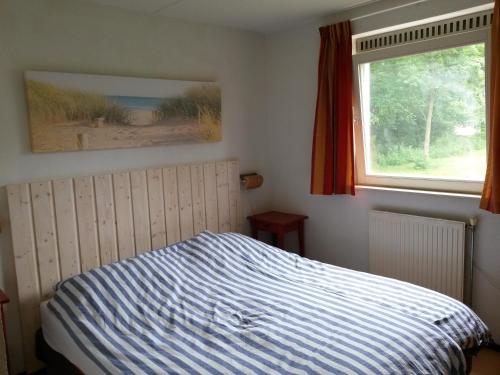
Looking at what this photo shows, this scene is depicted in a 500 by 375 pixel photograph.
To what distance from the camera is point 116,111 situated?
2.74 meters

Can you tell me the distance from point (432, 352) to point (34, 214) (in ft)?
7.31

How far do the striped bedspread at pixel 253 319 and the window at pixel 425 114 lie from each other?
0.98 meters

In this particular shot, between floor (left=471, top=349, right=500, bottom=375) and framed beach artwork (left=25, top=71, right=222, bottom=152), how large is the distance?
2395mm

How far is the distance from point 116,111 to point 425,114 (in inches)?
84.8

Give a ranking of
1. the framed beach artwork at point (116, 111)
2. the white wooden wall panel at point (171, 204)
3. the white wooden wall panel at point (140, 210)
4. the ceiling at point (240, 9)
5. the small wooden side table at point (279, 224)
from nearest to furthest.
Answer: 1. the framed beach artwork at point (116, 111)
2. the ceiling at point (240, 9)
3. the white wooden wall panel at point (140, 210)
4. the white wooden wall panel at point (171, 204)
5. the small wooden side table at point (279, 224)

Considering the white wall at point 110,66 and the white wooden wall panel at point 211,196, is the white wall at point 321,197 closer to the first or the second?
the white wall at point 110,66

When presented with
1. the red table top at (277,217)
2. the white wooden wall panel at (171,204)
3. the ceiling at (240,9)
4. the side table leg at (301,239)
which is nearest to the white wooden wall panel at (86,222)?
the white wooden wall panel at (171,204)

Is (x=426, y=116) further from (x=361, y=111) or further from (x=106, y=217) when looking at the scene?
(x=106, y=217)

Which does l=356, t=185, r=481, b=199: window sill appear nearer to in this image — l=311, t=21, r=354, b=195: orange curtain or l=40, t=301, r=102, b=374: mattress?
l=311, t=21, r=354, b=195: orange curtain

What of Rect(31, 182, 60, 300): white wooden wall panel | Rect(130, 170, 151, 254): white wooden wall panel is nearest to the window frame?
Rect(130, 170, 151, 254): white wooden wall panel

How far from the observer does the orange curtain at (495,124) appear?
2357 millimetres

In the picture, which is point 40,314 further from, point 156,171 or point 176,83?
point 176,83

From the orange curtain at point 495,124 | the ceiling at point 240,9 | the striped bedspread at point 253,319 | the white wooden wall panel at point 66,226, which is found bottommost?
the striped bedspread at point 253,319

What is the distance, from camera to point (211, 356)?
5.71ft
